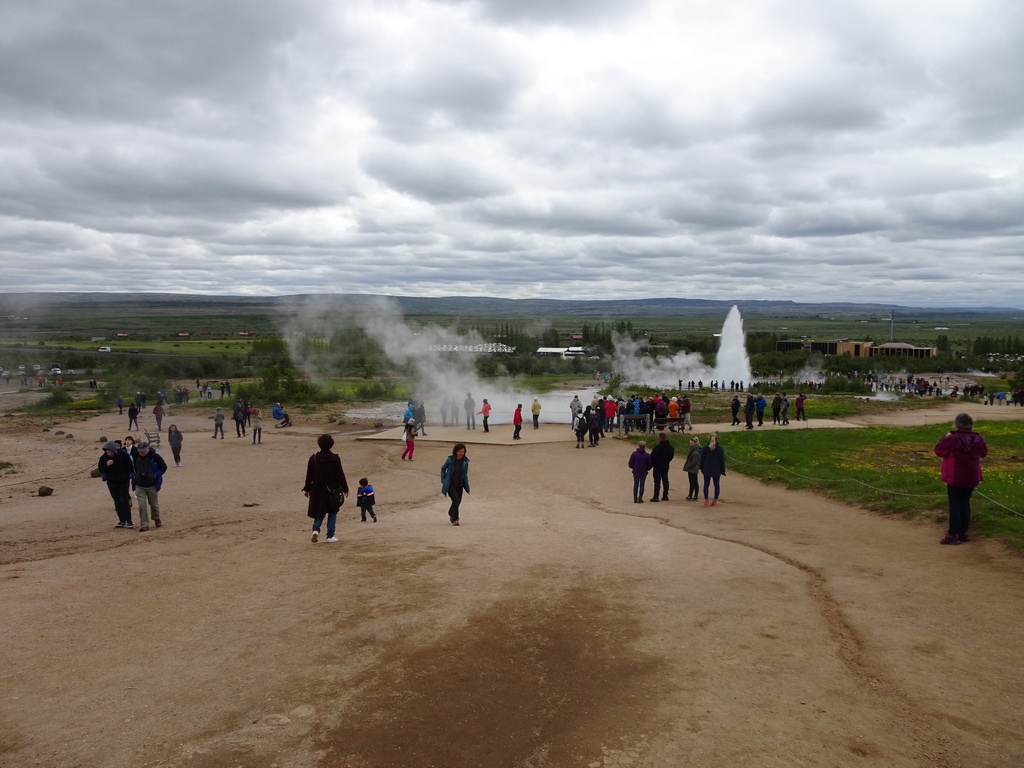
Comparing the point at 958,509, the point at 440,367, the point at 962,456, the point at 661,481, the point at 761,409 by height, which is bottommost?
the point at 661,481

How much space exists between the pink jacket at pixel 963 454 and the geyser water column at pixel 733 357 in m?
54.5

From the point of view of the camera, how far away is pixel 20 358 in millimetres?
87375

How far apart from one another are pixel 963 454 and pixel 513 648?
7061mm

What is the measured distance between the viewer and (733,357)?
6700 cm

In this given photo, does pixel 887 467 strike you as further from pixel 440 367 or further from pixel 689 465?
pixel 440 367

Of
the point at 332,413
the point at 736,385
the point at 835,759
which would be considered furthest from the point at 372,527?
the point at 736,385

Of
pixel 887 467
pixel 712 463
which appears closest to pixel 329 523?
pixel 712 463

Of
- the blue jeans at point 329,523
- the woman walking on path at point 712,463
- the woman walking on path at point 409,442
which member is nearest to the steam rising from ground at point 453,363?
the woman walking on path at point 409,442

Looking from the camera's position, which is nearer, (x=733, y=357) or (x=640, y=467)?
(x=640, y=467)

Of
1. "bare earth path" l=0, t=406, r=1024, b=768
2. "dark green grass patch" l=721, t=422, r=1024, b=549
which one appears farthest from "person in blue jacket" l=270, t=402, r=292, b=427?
"bare earth path" l=0, t=406, r=1024, b=768

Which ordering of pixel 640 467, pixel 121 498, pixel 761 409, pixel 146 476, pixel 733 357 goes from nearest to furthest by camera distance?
pixel 146 476
pixel 121 498
pixel 640 467
pixel 761 409
pixel 733 357

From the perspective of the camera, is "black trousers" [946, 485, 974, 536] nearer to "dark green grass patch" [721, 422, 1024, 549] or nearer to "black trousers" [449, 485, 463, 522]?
"dark green grass patch" [721, 422, 1024, 549]

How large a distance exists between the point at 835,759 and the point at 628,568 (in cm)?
448

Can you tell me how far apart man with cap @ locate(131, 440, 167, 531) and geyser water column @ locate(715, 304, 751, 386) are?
184ft
